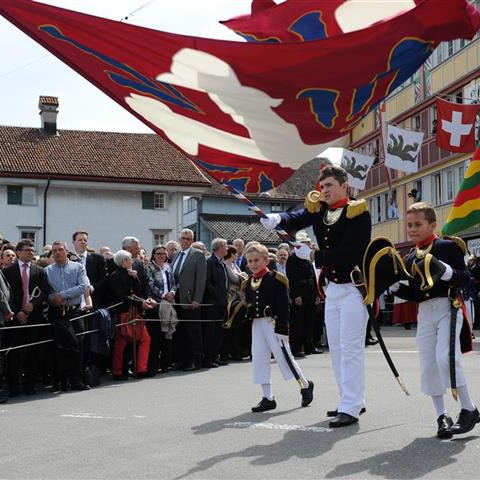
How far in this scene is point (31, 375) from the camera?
36.8ft

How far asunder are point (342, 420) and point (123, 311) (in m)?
6.02

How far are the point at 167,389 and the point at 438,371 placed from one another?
480 centimetres

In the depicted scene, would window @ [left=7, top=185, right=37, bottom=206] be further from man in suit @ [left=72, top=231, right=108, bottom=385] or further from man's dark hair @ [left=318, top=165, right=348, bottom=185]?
man's dark hair @ [left=318, top=165, right=348, bottom=185]

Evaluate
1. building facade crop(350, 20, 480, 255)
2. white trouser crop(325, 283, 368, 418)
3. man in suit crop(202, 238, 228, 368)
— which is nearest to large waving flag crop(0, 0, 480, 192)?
white trouser crop(325, 283, 368, 418)

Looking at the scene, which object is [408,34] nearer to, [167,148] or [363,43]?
[363,43]

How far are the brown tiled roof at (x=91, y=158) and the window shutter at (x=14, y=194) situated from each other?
1043 millimetres

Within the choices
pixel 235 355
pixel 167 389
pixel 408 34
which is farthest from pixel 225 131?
pixel 235 355

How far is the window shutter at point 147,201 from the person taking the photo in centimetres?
5394

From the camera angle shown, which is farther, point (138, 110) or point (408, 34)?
point (408, 34)

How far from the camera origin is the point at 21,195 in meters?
51.6

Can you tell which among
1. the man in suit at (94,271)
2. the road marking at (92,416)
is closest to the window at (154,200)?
the man in suit at (94,271)

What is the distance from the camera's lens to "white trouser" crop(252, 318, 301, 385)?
9.09 meters

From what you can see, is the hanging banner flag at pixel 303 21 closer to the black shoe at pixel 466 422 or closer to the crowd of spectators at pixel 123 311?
the crowd of spectators at pixel 123 311

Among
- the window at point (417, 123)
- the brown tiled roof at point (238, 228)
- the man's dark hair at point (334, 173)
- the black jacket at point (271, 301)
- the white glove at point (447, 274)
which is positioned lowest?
the black jacket at point (271, 301)
